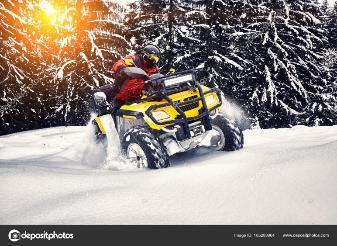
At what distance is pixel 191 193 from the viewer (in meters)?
3.23

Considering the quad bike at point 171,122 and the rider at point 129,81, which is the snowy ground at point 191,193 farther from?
the rider at point 129,81

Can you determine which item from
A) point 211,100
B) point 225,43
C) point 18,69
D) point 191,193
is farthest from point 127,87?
point 225,43

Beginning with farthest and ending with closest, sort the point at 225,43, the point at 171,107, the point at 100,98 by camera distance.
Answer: the point at 225,43 → the point at 100,98 → the point at 171,107

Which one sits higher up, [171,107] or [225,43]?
[225,43]

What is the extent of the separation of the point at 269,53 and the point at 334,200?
16.7m

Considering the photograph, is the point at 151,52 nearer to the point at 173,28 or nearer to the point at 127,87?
the point at 127,87

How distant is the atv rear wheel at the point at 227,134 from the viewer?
530 centimetres

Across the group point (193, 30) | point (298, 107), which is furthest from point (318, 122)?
point (193, 30)

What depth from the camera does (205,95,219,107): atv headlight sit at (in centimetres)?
539

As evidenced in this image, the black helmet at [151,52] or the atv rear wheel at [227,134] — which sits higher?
the black helmet at [151,52]

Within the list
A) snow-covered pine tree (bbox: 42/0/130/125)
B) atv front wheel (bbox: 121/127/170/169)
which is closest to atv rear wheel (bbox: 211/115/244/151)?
atv front wheel (bbox: 121/127/170/169)

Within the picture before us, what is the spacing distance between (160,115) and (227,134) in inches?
43.7
